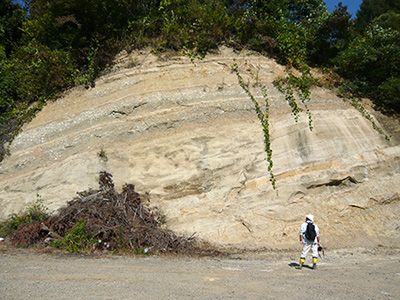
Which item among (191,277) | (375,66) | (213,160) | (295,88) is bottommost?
(191,277)

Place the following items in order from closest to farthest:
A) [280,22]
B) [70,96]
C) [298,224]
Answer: [298,224], [70,96], [280,22]

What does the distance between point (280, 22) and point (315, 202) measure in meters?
7.60

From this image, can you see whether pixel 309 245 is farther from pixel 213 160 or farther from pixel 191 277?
pixel 213 160

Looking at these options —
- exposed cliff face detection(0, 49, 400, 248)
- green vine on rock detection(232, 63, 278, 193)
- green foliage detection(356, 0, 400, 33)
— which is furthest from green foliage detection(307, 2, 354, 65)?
green foliage detection(356, 0, 400, 33)

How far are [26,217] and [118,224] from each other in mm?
2645

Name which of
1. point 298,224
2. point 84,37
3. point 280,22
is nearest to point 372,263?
point 298,224

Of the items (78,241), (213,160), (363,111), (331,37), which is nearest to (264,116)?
(213,160)

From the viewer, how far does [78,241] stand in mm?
7594

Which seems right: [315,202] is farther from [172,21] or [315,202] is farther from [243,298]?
[172,21]

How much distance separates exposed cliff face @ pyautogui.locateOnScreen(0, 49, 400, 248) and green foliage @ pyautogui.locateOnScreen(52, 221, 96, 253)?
5.46ft

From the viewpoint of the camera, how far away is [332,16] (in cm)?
1340

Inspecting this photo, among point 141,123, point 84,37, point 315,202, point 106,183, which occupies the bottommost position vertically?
point 315,202

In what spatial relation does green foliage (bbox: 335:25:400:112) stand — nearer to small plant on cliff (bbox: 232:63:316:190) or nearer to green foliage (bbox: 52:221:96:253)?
small plant on cliff (bbox: 232:63:316:190)

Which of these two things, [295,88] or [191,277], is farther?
[295,88]
